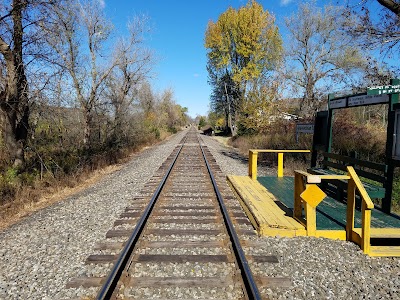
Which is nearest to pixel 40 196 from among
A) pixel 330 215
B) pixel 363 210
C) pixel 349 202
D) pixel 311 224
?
pixel 311 224

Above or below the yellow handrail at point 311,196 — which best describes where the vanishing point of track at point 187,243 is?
below

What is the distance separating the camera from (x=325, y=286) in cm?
359

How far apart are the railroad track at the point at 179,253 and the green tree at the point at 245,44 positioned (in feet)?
72.1

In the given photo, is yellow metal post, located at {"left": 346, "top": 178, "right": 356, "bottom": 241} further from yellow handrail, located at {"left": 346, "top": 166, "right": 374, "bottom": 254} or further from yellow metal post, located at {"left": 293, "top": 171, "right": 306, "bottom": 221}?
yellow metal post, located at {"left": 293, "top": 171, "right": 306, "bottom": 221}

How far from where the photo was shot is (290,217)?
5766 millimetres

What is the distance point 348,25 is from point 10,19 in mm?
11879

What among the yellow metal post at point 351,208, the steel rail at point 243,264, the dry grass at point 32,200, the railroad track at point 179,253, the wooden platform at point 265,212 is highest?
the yellow metal post at point 351,208

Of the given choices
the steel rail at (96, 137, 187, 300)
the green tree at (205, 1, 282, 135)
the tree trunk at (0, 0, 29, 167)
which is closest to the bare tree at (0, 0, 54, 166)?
the tree trunk at (0, 0, 29, 167)

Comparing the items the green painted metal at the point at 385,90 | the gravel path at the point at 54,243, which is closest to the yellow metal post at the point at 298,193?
the green painted metal at the point at 385,90

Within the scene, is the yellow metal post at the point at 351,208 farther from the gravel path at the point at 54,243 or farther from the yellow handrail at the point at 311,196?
the gravel path at the point at 54,243

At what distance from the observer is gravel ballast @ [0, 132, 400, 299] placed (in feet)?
11.4

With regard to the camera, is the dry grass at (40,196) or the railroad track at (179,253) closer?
the railroad track at (179,253)

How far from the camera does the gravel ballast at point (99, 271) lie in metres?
3.48

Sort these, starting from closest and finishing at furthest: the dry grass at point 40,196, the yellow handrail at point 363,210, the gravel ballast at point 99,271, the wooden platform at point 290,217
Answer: the gravel ballast at point 99,271 < the yellow handrail at point 363,210 < the wooden platform at point 290,217 < the dry grass at point 40,196
